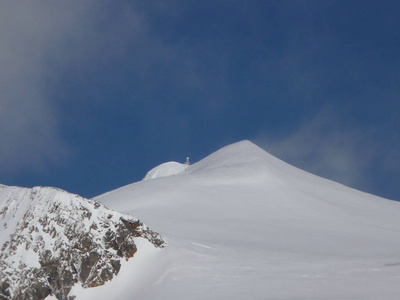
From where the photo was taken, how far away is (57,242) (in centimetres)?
1004

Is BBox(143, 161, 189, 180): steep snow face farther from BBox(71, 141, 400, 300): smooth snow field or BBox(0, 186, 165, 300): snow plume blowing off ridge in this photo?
BBox(0, 186, 165, 300): snow plume blowing off ridge

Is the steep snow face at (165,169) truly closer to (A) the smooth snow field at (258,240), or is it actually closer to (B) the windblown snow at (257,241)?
(B) the windblown snow at (257,241)

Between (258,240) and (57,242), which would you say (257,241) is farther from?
(57,242)

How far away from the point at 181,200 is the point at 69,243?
9161 mm

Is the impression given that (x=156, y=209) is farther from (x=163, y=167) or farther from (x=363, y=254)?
(x=163, y=167)

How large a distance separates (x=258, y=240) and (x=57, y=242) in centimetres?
606

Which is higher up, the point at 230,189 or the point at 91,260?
the point at 230,189

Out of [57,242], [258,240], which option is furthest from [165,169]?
[57,242]

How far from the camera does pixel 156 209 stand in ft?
57.4

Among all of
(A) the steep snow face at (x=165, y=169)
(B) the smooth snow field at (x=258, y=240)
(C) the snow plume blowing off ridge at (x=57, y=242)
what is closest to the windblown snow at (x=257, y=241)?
(B) the smooth snow field at (x=258, y=240)

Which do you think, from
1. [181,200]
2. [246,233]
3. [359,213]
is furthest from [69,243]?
[359,213]

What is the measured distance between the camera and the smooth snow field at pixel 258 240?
9.30 m

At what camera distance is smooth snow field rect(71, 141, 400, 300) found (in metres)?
9.30

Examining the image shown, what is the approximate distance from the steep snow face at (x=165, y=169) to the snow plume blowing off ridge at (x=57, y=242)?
42.8m
